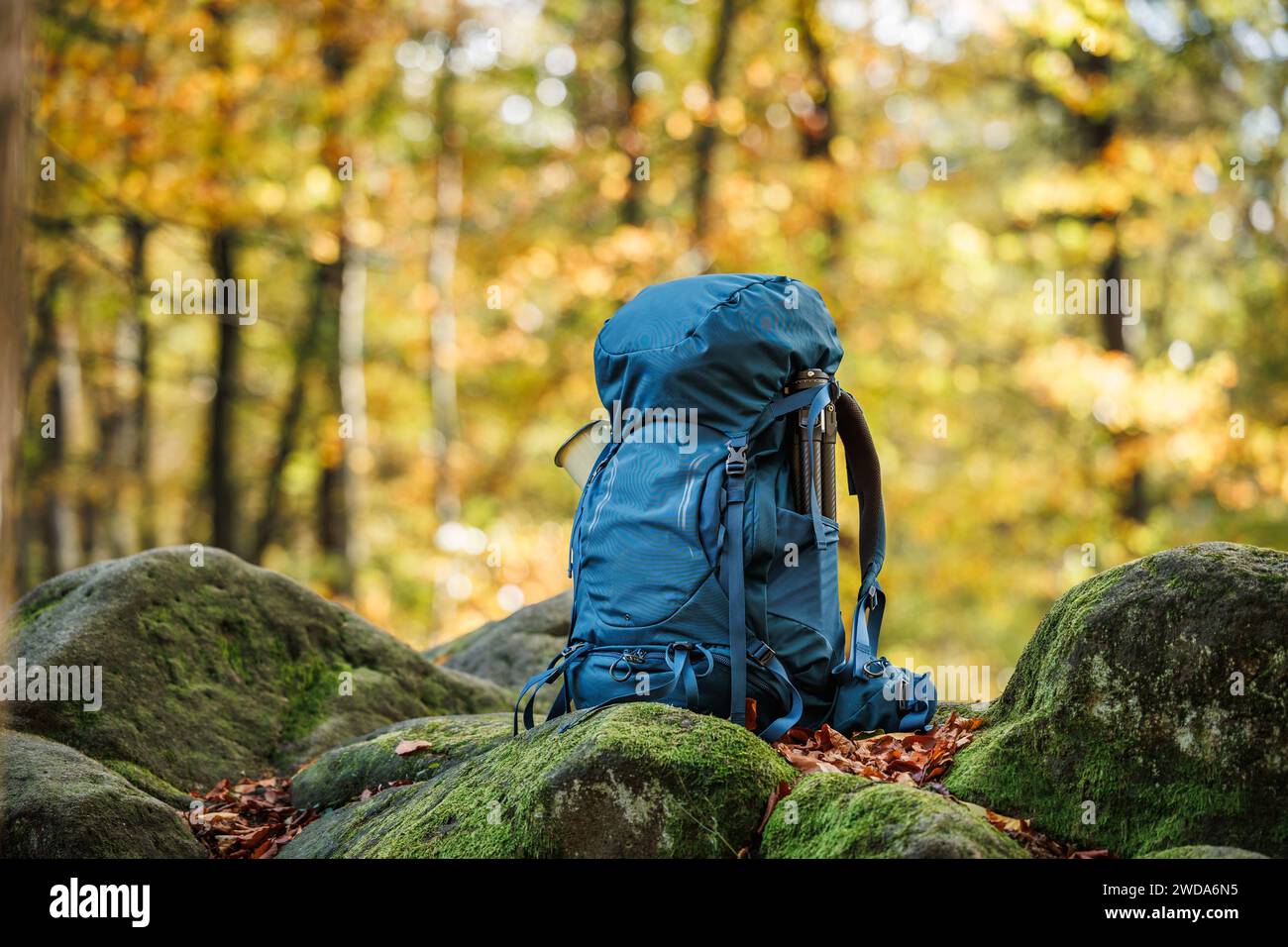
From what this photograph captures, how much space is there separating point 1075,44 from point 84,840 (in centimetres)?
1300

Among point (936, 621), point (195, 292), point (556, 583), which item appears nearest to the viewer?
point (556, 583)

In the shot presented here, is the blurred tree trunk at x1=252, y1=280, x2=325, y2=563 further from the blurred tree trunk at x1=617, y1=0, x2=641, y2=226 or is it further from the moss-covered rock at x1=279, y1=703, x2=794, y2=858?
the moss-covered rock at x1=279, y1=703, x2=794, y2=858

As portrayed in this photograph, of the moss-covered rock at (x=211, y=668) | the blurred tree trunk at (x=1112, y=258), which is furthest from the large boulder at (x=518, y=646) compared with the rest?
the blurred tree trunk at (x=1112, y=258)

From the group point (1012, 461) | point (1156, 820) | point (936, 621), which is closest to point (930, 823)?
point (1156, 820)

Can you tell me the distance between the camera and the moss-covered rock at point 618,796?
9.29 ft

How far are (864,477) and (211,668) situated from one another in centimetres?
278

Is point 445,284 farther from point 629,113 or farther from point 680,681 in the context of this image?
point 680,681

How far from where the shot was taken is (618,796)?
9.34ft

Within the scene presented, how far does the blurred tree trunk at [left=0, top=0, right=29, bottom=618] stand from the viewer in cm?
235

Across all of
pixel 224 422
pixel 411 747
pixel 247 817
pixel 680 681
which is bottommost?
pixel 247 817

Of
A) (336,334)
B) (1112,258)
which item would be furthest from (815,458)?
(336,334)

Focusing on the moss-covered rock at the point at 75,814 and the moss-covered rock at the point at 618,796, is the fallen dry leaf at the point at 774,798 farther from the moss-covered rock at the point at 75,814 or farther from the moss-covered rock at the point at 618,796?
the moss-covered rock at the point at 75,814
